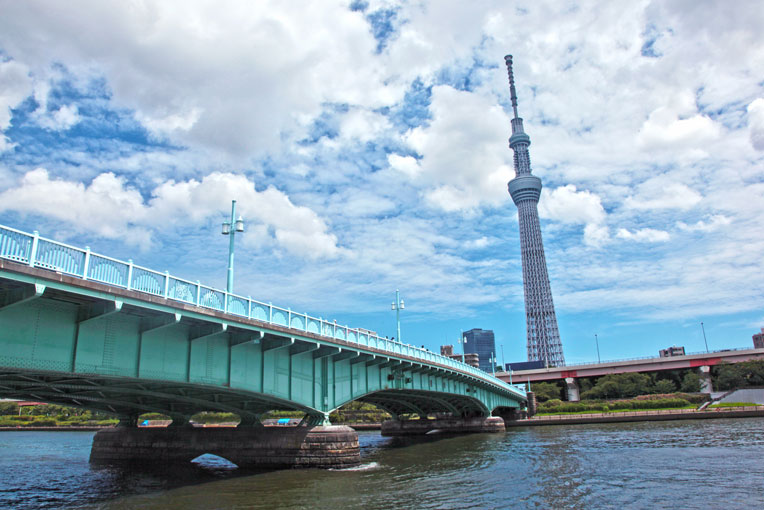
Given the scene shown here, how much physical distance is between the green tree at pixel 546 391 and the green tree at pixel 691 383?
76.5ft

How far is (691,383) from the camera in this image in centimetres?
9469

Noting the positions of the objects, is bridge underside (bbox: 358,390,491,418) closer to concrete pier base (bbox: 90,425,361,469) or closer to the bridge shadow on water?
the bridge shadow on water

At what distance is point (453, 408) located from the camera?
6619cm

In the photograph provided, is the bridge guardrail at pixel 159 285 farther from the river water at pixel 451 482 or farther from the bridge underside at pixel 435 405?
the bridge underside at pixel 435 405

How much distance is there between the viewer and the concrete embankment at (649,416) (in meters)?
67.0

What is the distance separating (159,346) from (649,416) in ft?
223

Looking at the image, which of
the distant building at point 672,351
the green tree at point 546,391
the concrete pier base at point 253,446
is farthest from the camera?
the distant building at point 672,351

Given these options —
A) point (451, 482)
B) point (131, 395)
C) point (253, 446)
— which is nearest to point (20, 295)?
point (131, 395)

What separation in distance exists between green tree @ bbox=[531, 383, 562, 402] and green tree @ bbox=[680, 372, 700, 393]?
23.3 m

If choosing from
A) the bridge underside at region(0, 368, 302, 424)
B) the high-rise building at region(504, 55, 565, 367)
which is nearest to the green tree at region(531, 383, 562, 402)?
the high-rise building at region(504, 55, 565, 367)

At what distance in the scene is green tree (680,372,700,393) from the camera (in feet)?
308

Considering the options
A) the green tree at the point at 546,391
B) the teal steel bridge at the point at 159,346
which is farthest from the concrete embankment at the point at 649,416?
the teal steel bridge at the point at 159,346

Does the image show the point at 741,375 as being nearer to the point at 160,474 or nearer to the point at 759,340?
the point at 160,474

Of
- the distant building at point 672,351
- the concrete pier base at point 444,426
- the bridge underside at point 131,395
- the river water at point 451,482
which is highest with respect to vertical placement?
the distant building at point 672,351
